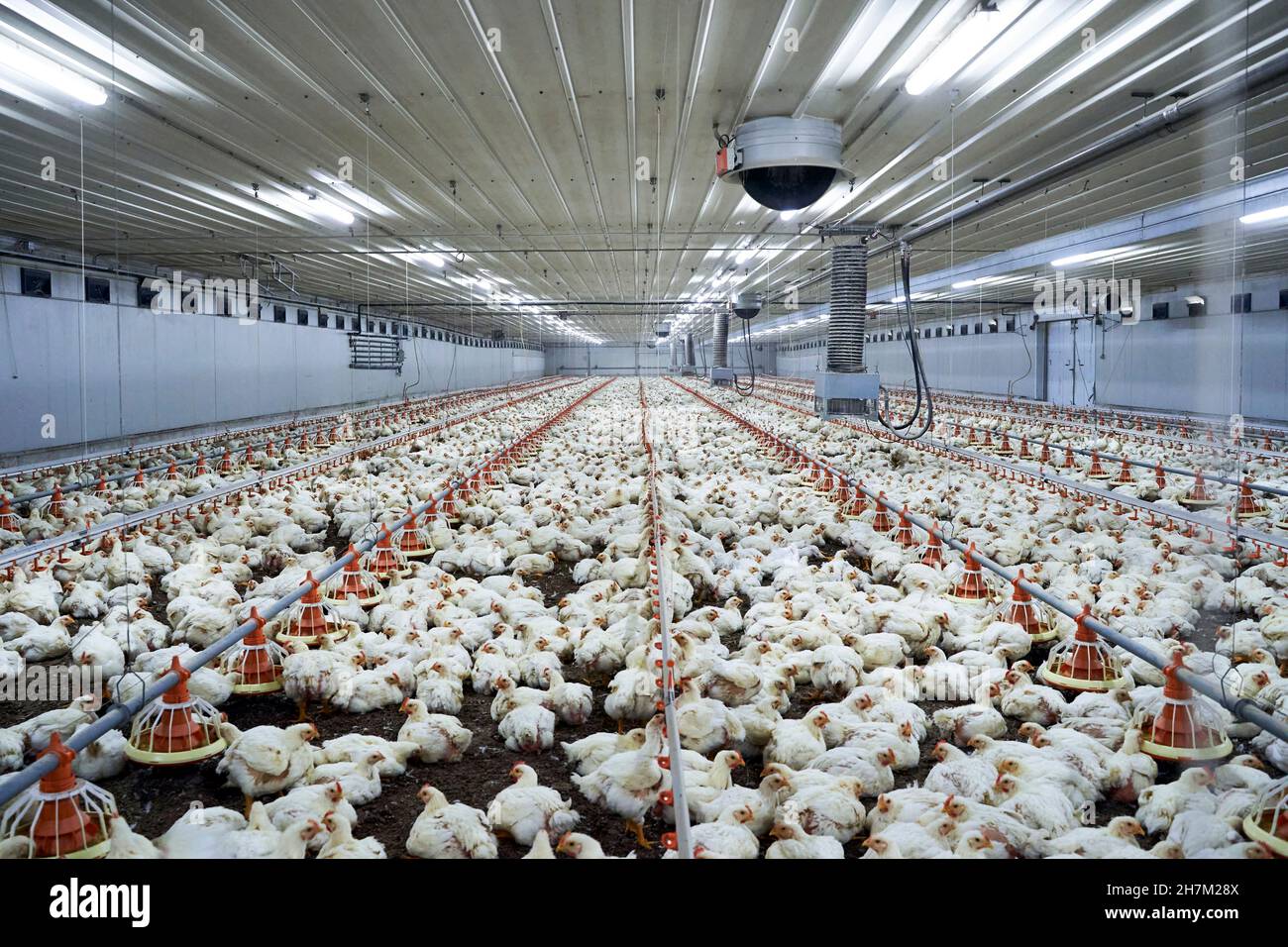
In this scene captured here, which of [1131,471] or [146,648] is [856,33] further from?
[1131,471]

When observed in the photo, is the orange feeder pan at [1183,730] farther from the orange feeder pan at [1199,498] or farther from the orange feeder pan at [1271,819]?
the orange feeder pan at [1199,498]

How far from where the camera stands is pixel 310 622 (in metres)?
4.80

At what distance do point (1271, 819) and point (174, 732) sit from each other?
13.8 ft

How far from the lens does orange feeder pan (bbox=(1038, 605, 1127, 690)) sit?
413 cm

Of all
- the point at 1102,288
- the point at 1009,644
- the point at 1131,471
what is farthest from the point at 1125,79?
Answer: the point at 1102,288

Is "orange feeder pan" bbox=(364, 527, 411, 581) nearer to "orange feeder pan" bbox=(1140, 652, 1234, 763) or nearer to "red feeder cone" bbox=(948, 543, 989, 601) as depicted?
"red feeder cone" bbox=(948, 543, 989, 601)

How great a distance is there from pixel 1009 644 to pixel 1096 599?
3.77 ft

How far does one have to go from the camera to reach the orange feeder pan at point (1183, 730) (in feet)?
11.0

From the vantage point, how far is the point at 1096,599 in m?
5.33

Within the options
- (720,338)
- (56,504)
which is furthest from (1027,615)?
(720,338)

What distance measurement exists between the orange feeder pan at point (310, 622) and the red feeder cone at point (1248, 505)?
8.26m

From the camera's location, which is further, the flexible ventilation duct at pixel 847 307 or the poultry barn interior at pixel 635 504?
the flexible ventilation duct at pixel 847 307
